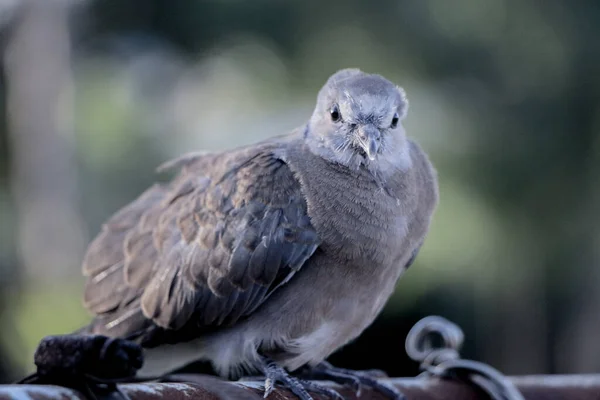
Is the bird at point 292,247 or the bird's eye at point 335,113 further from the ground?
the bird's eye at point 335,113

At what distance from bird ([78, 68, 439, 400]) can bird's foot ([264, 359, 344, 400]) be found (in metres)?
0.01

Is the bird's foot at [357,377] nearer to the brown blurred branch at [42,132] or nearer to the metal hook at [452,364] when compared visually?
the metal hook at [452,364]

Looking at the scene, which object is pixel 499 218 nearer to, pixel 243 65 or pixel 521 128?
pixel 521 128

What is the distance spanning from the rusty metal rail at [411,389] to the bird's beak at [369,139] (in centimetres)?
79

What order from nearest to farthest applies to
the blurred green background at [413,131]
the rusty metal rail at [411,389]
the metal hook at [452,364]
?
the rusty metal rail at [411,389], the metal hook at [452,364], the blurred green background at [413,131]

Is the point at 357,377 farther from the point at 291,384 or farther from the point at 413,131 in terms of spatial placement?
the point at 413,131

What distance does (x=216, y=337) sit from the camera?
129 inches

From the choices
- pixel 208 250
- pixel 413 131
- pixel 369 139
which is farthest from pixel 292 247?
pixel 413 131

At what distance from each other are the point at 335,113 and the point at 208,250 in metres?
0.68

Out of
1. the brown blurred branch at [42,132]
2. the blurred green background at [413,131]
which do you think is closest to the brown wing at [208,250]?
the blurred green background at [413,131]

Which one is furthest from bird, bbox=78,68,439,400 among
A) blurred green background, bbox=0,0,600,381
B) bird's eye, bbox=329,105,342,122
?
blurred green background, bbox=0,0,600,381

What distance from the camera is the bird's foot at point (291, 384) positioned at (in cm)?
259

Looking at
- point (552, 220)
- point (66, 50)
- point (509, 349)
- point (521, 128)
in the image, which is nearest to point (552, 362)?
point (509, 349)

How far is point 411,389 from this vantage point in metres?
2.45
